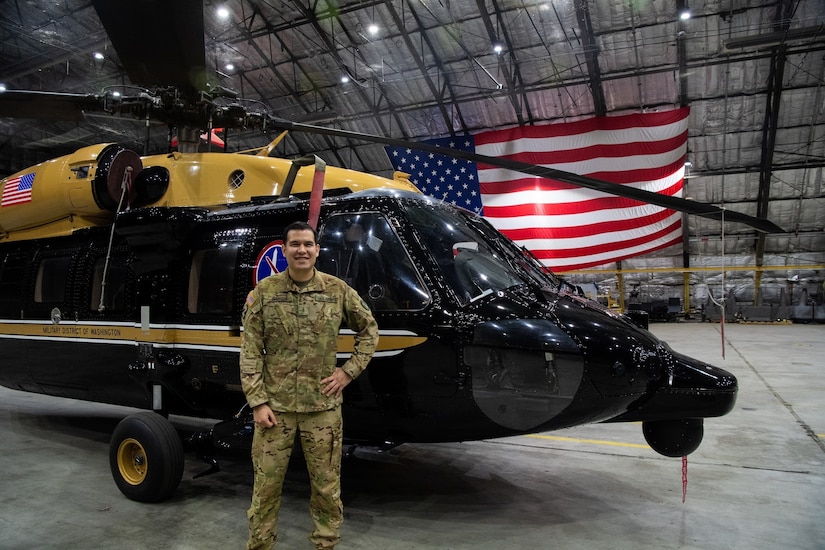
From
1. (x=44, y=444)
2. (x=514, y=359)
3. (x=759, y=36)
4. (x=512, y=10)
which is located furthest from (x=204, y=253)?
(x=759, y=36)

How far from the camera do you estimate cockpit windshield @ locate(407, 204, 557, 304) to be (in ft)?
11.5

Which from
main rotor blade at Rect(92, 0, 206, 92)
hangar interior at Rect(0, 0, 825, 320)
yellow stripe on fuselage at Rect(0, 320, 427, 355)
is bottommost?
yellow stripe on fuselage at Rect(0, 320, 427, 355)

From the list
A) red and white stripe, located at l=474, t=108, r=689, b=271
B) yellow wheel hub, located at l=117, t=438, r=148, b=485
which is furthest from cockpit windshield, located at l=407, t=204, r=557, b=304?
red and white stripe, located at l=474, t=108, r=689, b=271

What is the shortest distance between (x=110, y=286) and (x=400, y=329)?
3.18 m

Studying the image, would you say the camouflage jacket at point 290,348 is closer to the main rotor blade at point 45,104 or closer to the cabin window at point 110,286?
the cabin window at point 110,286

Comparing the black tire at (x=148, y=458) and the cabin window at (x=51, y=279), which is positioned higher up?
the cabin window at (x=51, y=279)

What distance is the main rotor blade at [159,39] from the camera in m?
3.87

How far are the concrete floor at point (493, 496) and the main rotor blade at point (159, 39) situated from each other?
350 cm

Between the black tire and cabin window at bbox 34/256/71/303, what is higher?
cabin window at bbox 34/256/71/303

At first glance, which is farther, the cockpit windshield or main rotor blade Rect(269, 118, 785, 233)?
the cockpit windshield

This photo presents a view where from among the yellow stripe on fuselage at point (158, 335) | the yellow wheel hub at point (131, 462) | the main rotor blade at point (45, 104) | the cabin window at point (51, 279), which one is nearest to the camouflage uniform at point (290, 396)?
the yellow stripe on fuselage at point (158, 335)

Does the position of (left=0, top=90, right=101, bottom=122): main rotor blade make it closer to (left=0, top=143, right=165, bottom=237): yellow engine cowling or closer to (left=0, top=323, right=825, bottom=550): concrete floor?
(left=0, top=143, right=165, bottom=237): yellow engine cowling

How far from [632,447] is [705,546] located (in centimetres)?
227

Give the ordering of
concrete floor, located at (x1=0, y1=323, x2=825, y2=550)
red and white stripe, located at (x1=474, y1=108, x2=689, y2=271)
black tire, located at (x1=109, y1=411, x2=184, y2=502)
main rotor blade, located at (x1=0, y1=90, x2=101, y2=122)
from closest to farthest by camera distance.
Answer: concrete floor, located at (x1=0, y1=323, x2=825, y2=550) < black tire, located at (x1=109, y1=411, x2=184, y2=502) < main rotor blade, located at (x1=0, y1=90, x2=101, y2=122) < red and white stripe, located at (x1=474, y1=108, x2=689, y2=271)
